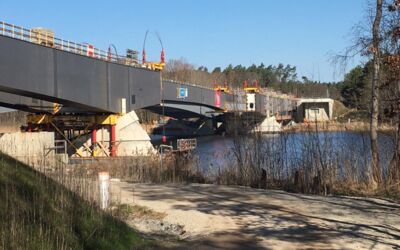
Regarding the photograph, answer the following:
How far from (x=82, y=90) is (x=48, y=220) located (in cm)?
3289

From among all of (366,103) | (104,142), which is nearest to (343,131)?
(366,103)

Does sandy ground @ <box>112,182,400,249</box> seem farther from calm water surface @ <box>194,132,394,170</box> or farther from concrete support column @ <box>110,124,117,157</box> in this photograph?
concrete support column @ <box>110,124,117,157</box>

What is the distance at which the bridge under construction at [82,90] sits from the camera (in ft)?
107

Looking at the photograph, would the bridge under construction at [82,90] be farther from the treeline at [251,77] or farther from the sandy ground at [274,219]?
the treeline at [251,77]

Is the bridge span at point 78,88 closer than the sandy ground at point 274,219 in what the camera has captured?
No

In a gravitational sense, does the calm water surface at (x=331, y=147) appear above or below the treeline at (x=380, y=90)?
below

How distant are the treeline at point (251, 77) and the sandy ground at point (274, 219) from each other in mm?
91930

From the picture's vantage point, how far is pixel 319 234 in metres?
9.57

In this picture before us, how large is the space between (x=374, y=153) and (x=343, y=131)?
355 centimetres

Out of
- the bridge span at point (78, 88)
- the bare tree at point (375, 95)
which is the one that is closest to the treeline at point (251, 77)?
the bridge span at point (78, 88)

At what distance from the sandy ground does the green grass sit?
5.04 feet

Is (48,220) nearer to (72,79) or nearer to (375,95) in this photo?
(375,95)

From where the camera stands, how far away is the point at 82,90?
38938 millimetres

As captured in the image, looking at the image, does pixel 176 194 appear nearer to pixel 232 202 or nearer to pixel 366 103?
pixel 232 202
